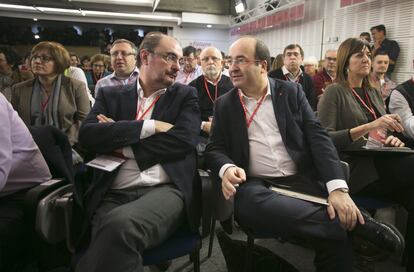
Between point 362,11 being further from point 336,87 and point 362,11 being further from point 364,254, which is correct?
point 364,254

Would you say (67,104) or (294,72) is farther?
(294,72)

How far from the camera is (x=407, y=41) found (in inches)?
196

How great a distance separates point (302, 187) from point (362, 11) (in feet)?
17.3

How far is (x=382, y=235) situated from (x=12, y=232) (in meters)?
1.55

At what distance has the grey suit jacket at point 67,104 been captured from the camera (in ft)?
8.45

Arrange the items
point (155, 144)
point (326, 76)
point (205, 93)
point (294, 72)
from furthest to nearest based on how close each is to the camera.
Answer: point (326, 76), point (294, 72), point (205, 93), point (155, 144)

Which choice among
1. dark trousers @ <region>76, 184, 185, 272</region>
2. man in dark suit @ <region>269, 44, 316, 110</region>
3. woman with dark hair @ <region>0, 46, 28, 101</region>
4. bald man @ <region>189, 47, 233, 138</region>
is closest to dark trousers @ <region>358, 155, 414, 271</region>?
dark trousers @ <region>76, 184, 185, 272</region>

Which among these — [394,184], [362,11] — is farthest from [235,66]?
[362,11]

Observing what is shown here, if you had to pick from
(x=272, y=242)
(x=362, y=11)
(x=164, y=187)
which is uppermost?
(x=362, y=11)

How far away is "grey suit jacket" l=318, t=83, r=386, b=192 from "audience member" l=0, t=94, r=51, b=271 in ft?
5.36

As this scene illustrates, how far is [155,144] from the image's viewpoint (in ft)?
5.39

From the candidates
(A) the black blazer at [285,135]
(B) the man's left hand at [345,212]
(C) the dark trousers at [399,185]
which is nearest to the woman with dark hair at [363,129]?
(C) the dark trousers at [399,185]

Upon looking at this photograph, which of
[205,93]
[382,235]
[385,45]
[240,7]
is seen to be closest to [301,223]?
[382,235]

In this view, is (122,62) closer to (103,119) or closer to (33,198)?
(103,119)
